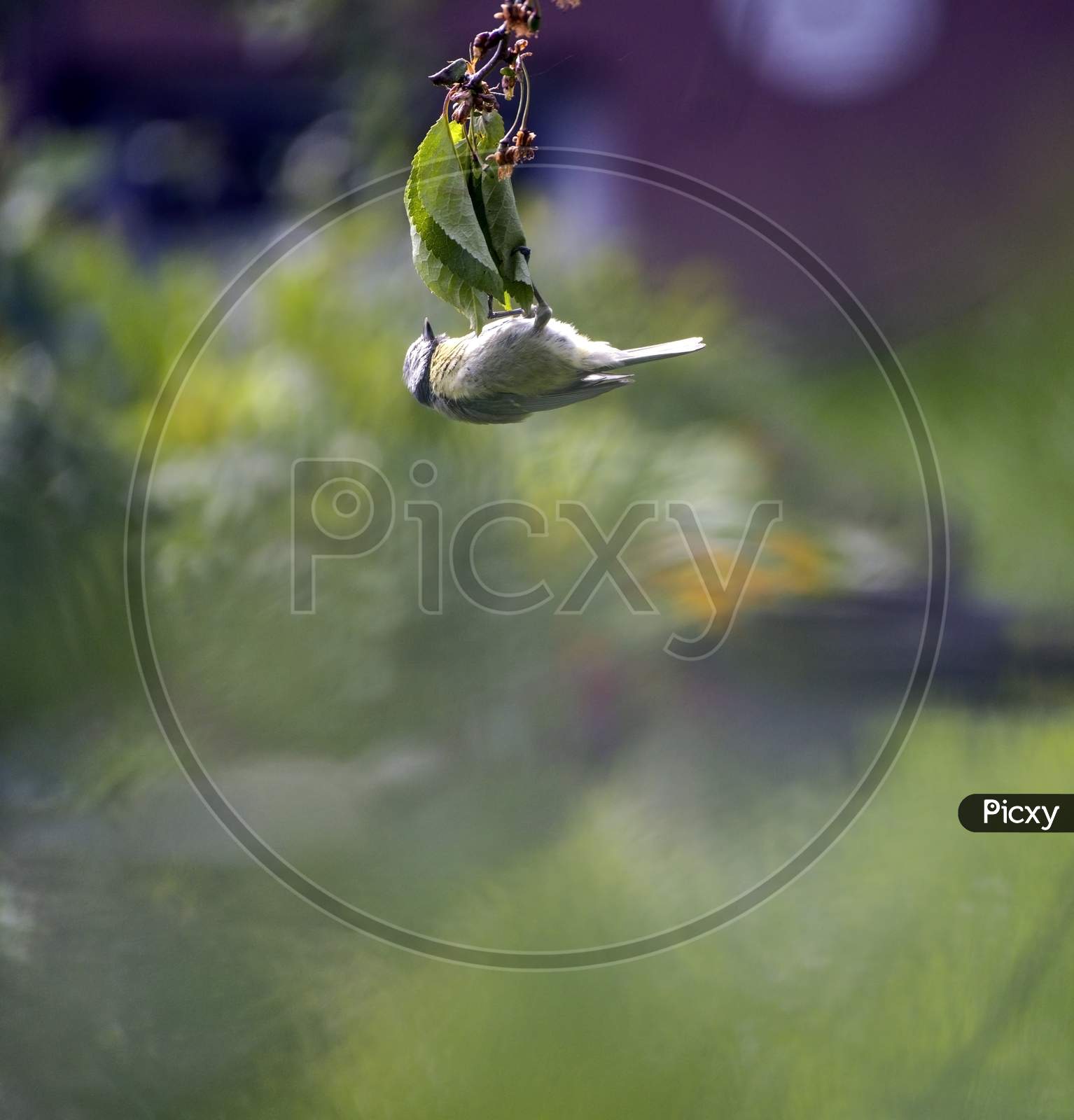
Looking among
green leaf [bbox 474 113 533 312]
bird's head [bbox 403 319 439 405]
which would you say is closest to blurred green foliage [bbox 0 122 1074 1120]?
bird's head [bbox 403 319 439 405]

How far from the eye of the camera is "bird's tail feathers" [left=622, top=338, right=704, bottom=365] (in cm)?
41

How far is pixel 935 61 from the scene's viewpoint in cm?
121

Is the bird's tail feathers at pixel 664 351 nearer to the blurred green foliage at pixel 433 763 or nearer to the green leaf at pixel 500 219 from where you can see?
the green leaf at pixel 500 219

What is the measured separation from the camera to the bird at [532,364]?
1.45 ft

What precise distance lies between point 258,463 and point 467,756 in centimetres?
44

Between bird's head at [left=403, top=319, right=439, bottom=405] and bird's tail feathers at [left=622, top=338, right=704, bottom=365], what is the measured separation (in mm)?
119

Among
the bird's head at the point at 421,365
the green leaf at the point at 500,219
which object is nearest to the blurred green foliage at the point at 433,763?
the bird's head at the point at 421,365

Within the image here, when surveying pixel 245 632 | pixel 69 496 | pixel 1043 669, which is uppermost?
pixel 69 496

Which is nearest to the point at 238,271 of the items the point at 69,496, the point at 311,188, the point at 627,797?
the point at 311,188

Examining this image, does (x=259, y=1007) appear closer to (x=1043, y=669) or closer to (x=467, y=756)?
(x=467, y=756)

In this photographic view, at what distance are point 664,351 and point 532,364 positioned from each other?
0.19 ft

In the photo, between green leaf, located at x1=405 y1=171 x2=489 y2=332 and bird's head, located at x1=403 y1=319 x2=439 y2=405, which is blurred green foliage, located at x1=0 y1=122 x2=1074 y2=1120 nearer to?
bird's head, located at x1=403 y1=319 x2=439 y2=405

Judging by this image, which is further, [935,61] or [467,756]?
[467,756]

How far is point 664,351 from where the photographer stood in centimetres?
42
